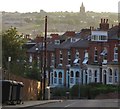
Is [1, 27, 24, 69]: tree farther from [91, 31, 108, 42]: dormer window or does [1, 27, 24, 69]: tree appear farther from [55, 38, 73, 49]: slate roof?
[55, 38, 73, 49]: slate roof

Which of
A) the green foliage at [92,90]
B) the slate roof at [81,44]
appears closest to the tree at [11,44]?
the green foliage at [92,90]

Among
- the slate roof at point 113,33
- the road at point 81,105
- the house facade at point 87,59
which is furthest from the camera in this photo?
the slate roof at point 113,33

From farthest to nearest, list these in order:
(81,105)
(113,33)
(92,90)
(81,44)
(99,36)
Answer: (81,44), (99,36), (113,33), (92,90), (81,105)

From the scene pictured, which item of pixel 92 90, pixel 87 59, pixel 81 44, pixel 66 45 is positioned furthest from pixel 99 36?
pixel 92 90

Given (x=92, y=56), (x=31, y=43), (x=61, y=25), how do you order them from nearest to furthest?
(x=92, y=56) → (x=31, y=43) → (x=61, y=25)

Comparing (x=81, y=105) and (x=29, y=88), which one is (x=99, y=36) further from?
(x=81, y=105)

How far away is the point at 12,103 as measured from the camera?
3772 centimetres

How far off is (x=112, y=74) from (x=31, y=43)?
4337 centimetres

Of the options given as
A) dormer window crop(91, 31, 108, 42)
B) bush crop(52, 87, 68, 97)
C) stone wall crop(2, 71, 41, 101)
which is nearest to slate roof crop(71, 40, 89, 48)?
dormer window crop(91, 31, 108, 42)

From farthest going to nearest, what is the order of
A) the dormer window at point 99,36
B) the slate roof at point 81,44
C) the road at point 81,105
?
the slate roof at point 81,44, the dormer window at point 99,36, the road at point 81,105

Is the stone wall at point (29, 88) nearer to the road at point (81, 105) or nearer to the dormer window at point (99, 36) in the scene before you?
the road at point (81, 105)

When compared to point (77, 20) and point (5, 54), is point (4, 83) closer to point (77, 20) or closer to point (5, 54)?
point (5, 54)

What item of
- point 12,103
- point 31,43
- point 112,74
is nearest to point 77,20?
point 31,43

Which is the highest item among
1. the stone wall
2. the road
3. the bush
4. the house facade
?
the house facade
